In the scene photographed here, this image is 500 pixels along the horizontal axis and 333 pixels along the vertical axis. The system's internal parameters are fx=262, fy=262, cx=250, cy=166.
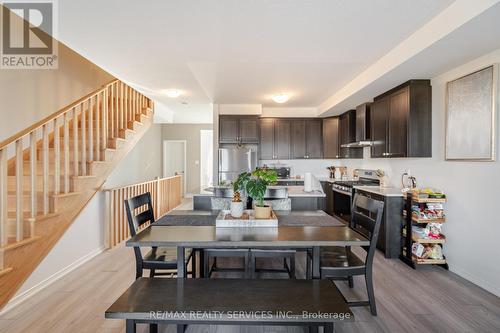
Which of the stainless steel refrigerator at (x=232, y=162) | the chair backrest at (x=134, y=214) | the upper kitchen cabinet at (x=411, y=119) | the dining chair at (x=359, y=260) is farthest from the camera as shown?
the stainless steel refrigerator at (x=232, y=162)

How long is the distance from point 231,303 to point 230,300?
0.03 metres

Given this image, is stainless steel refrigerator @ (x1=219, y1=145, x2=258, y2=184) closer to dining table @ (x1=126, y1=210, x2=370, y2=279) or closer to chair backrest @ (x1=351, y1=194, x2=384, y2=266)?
dining table @ (x1=126, y1=210, x2=370, y2=279)

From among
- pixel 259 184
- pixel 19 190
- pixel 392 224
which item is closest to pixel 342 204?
pixel 392 224

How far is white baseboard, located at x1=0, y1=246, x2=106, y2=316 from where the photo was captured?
238 centimetres

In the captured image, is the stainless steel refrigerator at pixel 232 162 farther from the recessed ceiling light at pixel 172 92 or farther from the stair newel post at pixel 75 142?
the stair newel post at pixel 75 142

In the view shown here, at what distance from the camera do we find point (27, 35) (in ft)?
10.5

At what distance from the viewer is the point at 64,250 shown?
312 centimetres

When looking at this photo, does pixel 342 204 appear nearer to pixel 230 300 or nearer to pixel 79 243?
pixel 230 300

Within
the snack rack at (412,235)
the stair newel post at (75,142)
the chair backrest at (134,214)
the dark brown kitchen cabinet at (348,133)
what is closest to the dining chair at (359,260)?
the snack rack at (412,235)

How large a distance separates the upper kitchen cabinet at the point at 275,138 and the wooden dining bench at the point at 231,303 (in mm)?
4489

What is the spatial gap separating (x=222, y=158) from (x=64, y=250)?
3.22 metres

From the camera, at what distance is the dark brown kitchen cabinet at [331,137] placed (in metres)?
6.02

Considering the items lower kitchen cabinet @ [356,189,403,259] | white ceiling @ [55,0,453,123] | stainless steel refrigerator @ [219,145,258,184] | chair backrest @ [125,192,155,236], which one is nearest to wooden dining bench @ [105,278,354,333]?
chair backrest @ [125,192,155,236]

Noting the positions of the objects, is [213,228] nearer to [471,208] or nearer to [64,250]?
[64,250]
